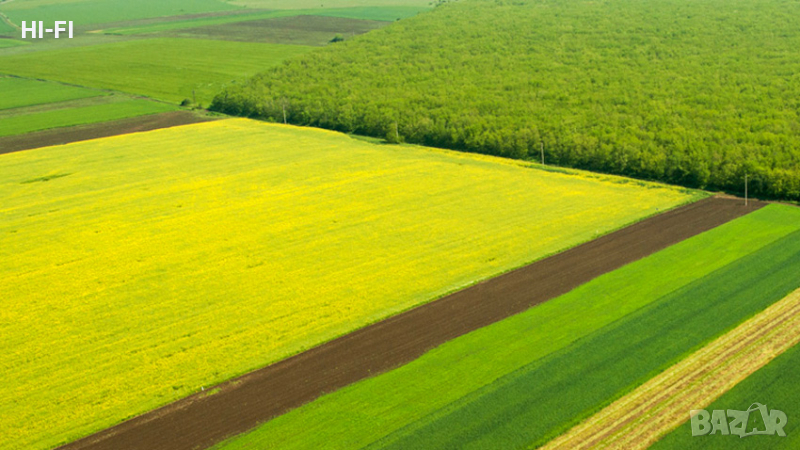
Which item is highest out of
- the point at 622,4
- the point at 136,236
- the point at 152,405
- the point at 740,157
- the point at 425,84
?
the point at 622,4

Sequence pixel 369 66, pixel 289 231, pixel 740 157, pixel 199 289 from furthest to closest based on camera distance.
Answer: pixel 369 66
pixel 740 157
pixel 289 231
pixel 199 289

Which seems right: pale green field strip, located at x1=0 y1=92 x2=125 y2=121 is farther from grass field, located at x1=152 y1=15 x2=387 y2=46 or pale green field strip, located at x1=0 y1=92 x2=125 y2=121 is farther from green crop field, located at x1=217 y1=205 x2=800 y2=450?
green crop field, located at x1=217 y1=205 x2=800 y2=450

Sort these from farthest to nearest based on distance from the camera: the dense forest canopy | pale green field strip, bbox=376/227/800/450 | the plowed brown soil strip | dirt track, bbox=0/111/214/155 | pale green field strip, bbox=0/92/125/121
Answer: pale green field strip, bbox=0/92/125/121 < dirt track, bbox=0/111/214/155 < the dense forest canopy < pale green field strip, bbox=376/227/800/450 < the plowed brown soil strip

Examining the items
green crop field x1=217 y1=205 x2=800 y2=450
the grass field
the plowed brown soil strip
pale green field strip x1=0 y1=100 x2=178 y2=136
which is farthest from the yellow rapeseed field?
the grass field

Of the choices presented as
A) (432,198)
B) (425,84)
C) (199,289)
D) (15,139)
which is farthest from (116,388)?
(425,84)

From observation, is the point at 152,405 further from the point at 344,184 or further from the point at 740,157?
the point at 740,157

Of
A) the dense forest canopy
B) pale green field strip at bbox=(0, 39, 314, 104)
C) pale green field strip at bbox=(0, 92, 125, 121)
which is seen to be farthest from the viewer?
pale green field strip at bbox=(0, 39, 314, 104)

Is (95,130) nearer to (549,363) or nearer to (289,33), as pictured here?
(549,363)
